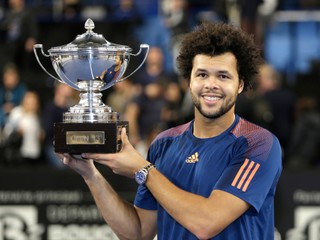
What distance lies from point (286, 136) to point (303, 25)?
11.9 feet

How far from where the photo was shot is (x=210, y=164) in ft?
12.6

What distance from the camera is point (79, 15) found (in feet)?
40.1

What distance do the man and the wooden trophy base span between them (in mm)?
37

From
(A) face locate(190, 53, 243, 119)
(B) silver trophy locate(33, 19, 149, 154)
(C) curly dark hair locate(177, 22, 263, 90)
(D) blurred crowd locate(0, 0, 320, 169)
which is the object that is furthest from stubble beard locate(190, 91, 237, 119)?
(D) blurred crowd locate(0, 0, 320, 169)

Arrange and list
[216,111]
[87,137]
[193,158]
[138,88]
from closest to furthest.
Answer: [87,137], [216,111], [193,158], [138,88]

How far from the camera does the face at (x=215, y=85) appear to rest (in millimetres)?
3752

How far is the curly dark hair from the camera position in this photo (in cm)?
384

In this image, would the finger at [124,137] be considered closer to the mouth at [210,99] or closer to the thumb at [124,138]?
the thumb at [124,138]

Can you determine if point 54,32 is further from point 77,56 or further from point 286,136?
point 77,56

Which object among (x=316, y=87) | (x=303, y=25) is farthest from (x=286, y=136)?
(x=303, y=25)

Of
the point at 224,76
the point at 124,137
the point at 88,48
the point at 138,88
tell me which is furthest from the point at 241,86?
the point at 138,88

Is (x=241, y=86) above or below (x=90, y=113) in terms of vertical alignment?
above

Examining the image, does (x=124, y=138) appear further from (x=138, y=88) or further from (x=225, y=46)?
(x=138, y=88)

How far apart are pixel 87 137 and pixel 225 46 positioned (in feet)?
2.34
